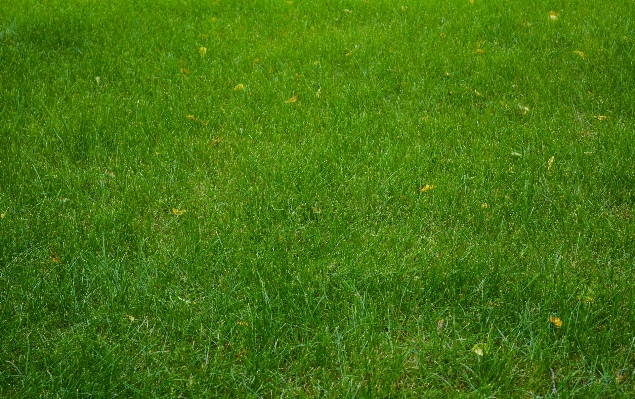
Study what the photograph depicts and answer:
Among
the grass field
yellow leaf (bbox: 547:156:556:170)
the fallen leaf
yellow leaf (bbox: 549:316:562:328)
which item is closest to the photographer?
the grass field

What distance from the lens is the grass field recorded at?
7.16ft

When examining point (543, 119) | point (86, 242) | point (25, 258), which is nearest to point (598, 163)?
point (543, 119)

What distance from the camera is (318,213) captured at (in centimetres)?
308

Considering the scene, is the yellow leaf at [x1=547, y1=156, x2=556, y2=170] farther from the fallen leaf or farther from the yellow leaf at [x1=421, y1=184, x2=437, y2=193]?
the fallen leaf

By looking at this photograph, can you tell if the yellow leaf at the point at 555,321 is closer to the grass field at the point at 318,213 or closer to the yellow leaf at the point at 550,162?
the grass field at the point at 318,213

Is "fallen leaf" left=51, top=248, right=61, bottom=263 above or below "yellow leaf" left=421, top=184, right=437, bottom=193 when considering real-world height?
below

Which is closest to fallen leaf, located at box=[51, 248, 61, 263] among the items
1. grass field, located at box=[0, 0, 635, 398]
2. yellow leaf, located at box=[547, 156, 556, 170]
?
grass field, located at box=[0, 0, 635, 398]

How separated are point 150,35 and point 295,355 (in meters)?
4.16

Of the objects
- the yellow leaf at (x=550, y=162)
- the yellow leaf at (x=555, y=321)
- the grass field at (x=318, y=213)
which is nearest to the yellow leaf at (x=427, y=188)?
the grass field at (x=318, y=213)

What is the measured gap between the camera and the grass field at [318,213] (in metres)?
2.18

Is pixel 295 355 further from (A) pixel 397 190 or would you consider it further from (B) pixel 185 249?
(A) pixel 397 190

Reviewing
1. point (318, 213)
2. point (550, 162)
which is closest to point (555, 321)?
point (318, 213)

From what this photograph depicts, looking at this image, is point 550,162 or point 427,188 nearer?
point 427,188

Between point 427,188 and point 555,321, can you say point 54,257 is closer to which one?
point 427,188
